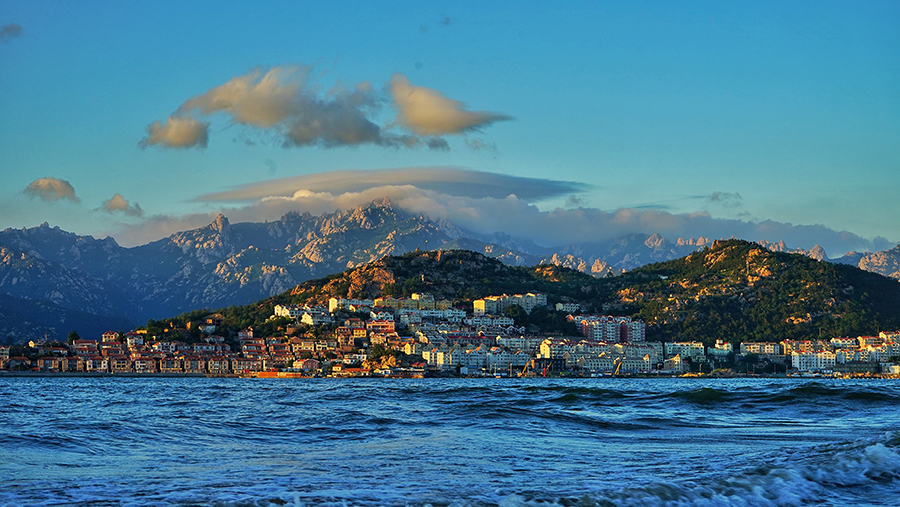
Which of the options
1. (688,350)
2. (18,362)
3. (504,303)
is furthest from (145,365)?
(688,350)

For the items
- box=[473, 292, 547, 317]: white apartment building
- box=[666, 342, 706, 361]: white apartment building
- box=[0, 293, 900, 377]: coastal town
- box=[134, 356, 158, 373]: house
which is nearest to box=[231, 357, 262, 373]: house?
box=[0, 293, 900, 377]: coastal town

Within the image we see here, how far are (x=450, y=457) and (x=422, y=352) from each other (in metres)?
118

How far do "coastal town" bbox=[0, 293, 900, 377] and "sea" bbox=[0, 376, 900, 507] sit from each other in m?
95.1

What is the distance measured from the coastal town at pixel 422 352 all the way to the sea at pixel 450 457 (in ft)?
312

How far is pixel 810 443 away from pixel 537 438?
291 inches

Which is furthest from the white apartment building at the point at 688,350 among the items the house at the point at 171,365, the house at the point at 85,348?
the house at the point at 85,348

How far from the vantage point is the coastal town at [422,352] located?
5276 inches

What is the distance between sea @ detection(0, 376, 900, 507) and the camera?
14.7 m

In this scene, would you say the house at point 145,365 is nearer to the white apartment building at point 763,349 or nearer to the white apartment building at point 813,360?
the white apartment building at point 763,349

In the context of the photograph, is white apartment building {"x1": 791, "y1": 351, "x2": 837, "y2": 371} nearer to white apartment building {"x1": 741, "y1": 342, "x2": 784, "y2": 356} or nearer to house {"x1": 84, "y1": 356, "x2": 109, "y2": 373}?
white apartment building {"x1": 741, "y1": 342, "x2": 784, "y2": 356}

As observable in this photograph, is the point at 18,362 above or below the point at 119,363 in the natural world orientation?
above

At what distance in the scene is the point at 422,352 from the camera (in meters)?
138

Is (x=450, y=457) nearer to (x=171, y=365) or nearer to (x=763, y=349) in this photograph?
(x=171, y=365)

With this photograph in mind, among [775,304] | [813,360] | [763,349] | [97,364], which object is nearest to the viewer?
[97,364]
